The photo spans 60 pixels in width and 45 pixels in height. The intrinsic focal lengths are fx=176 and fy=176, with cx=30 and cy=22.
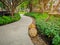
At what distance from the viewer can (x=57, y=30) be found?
7.50 metres

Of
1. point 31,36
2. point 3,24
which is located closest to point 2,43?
A: point 31,36

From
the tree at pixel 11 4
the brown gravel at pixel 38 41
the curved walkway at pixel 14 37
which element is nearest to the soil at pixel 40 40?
the brown gravel at pixel 38 41

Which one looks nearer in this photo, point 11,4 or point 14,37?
point 14,37

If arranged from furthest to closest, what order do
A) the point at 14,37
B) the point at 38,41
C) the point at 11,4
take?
1. the point at 11,4
2. the point at 14,37
3. the point at 38,41

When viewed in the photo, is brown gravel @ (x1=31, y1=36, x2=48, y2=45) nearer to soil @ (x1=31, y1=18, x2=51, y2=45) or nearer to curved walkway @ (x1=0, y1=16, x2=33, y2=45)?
soil @ (x1=31, y1=18, x2=51, y2=45)

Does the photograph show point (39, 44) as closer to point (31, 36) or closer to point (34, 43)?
point (34, 43)

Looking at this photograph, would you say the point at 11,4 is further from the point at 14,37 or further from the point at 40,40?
the point at 40,40

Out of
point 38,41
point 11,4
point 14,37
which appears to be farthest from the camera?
point 11,4

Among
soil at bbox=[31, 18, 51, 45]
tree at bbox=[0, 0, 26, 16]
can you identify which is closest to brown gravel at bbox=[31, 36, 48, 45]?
soil at bbox=[31, 18, 51, 45]

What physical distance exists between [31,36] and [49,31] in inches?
92.9

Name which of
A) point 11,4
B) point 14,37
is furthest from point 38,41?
point 11,4

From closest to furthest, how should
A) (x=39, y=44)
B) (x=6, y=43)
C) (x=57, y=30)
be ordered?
(x=57, y=30) < (x=39, y=44) < (x=6, y=43)

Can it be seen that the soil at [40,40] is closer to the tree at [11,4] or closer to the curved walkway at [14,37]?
the curved walkway at [14,37]

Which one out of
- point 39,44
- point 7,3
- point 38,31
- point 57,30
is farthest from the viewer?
point 7,3
